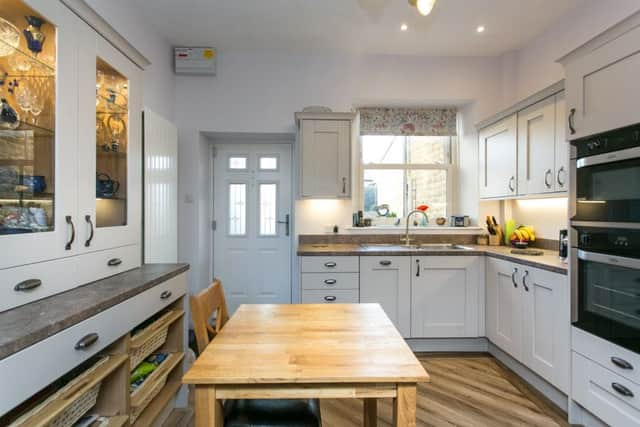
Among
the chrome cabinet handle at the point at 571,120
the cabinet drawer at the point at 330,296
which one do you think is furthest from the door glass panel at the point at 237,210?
the chrome cabinet handle at the point at 571,120

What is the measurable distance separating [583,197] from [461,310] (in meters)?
1.40

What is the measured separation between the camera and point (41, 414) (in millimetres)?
1015

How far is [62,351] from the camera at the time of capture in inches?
41.3

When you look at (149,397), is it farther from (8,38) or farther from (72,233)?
(8,38)

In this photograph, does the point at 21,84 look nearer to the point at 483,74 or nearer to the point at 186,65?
the point at 186,65

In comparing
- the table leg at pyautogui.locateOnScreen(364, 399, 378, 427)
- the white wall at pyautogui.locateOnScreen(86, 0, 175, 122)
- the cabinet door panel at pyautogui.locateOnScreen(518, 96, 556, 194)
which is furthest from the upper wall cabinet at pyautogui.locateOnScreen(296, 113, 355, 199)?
the table leg at pyautogui.locateOnScreen(364, 399, 378, 427)

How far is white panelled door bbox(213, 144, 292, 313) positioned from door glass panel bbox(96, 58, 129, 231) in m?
1.71

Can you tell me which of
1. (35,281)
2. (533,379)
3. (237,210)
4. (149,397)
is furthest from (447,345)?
(35,281)

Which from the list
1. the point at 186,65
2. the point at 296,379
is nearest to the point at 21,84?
the point at 296,379

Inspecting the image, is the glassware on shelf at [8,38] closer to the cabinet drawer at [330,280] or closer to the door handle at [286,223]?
the cabinet drawer at [330,280]

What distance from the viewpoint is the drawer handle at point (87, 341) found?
44.2 inches

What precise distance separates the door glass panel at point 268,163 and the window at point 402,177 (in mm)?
966

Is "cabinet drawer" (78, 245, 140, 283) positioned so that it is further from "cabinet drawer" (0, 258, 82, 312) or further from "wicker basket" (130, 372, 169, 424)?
"wicker basket" (130, 372, 169, 424)

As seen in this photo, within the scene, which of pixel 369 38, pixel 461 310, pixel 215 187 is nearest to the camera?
pixel 461 310
